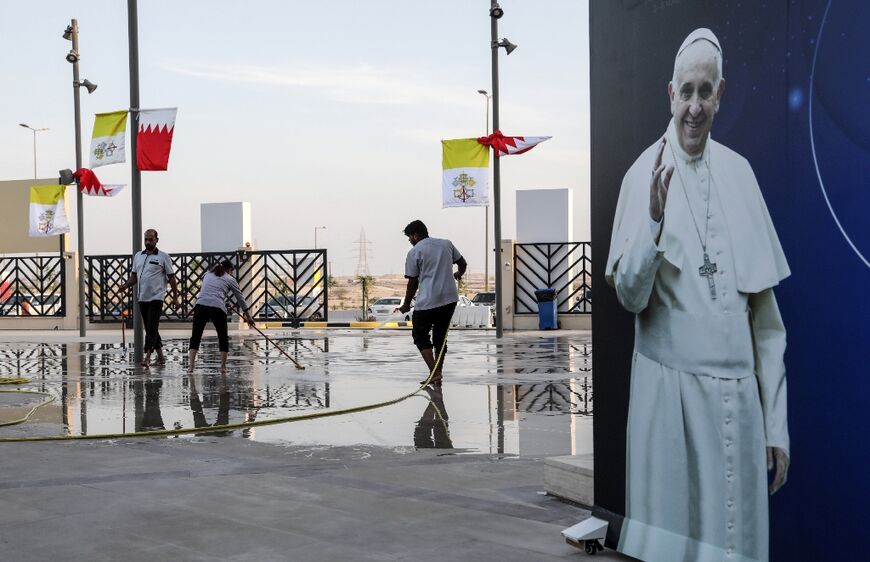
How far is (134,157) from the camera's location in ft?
55.3

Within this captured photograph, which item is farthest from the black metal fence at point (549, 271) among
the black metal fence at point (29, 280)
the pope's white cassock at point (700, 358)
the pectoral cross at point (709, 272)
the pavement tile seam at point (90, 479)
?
the pectoral cross at point (709, 272)

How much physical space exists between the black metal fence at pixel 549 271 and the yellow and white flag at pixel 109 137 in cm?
1213

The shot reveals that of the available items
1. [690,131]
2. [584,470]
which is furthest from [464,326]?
[690,131]

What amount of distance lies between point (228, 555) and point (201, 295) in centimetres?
1030

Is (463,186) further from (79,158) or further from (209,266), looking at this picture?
(209,266)

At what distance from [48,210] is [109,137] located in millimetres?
10180

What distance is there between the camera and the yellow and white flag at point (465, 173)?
21.7 metres

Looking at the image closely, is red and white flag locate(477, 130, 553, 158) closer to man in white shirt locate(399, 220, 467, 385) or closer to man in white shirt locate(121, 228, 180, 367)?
man in white shirt locate(121, 228, 180, 367)

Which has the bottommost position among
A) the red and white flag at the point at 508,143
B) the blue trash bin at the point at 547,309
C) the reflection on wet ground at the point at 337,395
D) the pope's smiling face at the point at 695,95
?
the reflection on wet ground at the point at 337,395

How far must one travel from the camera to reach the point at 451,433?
9.26m

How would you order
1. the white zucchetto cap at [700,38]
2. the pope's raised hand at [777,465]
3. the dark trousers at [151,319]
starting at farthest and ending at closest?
the dark trousers at [151,319], the white zucchetto cap at [700,38], the pope's raised hand at [777,465]

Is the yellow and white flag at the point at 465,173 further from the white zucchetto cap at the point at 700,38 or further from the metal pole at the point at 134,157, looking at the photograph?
the white zucchetto cap at the point at 700,38

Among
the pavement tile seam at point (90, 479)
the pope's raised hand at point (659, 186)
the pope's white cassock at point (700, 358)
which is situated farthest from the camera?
the pavement tile seam at point (90, 479)

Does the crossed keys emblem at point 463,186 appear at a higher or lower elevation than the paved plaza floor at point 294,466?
higher
